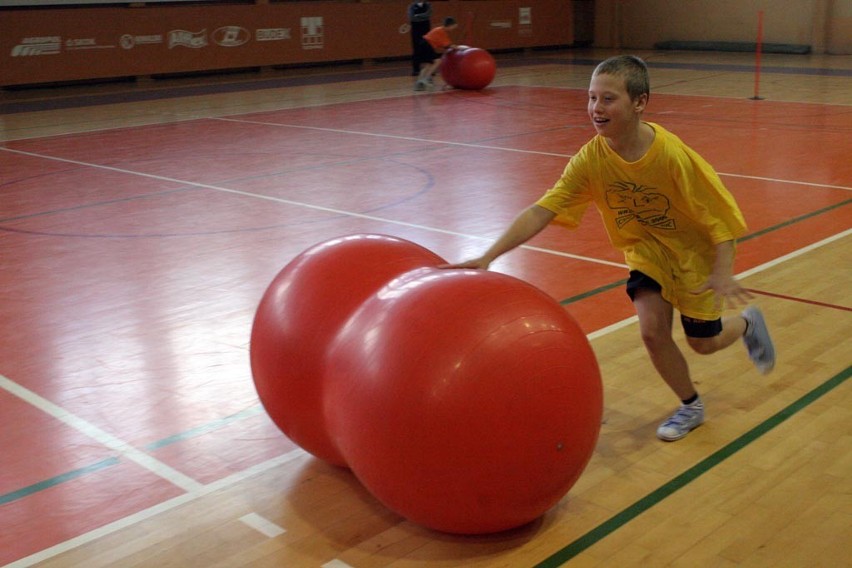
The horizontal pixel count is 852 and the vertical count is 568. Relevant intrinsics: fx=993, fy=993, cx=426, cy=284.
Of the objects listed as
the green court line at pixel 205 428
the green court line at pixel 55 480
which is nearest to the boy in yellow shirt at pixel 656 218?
the green court line at pixel 205 428

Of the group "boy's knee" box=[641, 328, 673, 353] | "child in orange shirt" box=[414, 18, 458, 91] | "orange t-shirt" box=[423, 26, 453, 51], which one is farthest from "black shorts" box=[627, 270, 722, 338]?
"orange t-shirt" box=[423, 26, 453, 51]

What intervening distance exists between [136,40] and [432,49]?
5.98 meters

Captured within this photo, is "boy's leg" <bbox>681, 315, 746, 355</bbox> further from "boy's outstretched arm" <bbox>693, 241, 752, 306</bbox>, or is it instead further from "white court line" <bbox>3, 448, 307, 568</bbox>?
"white court line" <bbox>3, 448, 307, 568</bbox>

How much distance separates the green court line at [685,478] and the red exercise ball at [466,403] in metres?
0.17

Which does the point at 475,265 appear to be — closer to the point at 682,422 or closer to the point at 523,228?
the point at 523,228

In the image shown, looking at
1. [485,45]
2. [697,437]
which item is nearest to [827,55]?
[485,45]

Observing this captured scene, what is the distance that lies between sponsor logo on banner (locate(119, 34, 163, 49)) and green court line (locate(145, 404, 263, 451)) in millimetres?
16621

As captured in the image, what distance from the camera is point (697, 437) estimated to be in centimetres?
420

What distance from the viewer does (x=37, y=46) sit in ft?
60.4

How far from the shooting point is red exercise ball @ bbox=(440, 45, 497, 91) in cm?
1777

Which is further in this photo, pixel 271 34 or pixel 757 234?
pixel 271 34

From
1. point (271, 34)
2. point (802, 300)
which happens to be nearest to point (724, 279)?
point (802, 300)

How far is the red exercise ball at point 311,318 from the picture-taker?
11.8ft

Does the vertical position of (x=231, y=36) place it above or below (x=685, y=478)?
above
